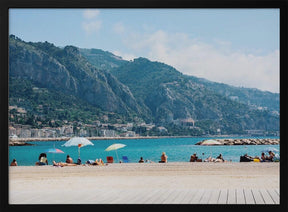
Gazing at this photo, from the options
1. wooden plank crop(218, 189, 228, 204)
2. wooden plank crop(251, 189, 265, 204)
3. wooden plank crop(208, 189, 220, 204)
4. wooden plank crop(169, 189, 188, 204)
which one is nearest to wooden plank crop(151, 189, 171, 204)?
wooden plank crop(169, 189, 188, 204)

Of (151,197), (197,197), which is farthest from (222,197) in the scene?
(151,197)

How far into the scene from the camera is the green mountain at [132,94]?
310 ft

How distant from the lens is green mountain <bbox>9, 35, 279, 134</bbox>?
9444 cm

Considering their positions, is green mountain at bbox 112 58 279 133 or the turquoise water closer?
the turquoise water

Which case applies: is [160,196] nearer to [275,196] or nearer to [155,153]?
[275,196]

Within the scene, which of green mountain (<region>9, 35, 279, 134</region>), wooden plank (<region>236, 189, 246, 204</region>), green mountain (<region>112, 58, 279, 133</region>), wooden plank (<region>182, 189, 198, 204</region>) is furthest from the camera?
green mountain (<region>112, 58, 279, 133</region>)

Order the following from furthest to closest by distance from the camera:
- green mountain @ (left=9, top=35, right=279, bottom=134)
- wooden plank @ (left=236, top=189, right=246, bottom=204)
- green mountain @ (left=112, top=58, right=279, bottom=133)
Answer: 1. green mountain @ (left=112, top=58, right=279, bottom=133)
2. green mountain @ (left=9, top=35, right=279, bottom=134)
3. wooden plank @ (left=236, top=189, right=246, bottom=204)

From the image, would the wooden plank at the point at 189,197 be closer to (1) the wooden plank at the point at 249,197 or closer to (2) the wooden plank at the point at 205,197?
(2) the wooden plank at the point at 205,197

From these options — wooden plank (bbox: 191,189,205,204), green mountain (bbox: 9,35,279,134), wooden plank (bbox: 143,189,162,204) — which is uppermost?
green mountain (bbox: 9,35,279,134)

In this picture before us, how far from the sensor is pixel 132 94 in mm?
105562

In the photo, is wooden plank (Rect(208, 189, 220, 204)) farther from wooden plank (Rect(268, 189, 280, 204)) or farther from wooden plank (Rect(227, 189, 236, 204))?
wooden plank (Rect(268, 189, 280, 204))

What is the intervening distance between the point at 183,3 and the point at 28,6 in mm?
1661

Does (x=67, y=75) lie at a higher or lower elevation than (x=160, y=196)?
higher

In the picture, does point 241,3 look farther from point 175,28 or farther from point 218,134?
point 175,28
